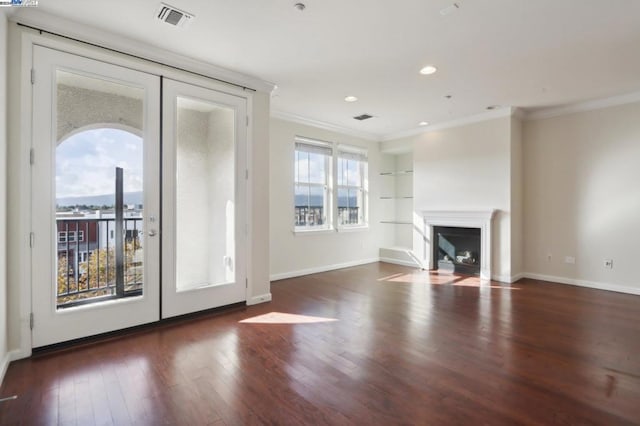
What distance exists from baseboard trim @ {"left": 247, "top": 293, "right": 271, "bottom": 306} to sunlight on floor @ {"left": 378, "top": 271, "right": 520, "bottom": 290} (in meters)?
2.07

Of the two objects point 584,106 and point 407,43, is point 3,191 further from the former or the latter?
point 584,106

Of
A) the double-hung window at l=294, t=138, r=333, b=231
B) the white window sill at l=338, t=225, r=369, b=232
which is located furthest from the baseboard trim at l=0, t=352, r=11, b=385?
the white window sill at l=338, t=225, r=369, b=232

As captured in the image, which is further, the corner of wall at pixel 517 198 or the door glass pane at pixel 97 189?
the corner of wall at pixel 517 198

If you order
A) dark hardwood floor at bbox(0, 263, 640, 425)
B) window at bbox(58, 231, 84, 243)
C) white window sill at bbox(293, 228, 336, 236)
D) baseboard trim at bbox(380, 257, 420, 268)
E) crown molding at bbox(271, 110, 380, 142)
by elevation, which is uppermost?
crown molding at bbox(271, 110, 380, 142)

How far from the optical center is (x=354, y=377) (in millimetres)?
2275

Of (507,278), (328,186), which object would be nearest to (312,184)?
(328,186)

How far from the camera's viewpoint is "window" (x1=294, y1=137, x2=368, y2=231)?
5801 mm

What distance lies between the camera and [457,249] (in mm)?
5867

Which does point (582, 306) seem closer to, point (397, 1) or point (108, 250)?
point (397, 1)

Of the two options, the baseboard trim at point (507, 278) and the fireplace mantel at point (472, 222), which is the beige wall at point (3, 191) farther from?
the baseboard trim at point (507, 278)

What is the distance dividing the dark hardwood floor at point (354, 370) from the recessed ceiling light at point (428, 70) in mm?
2766

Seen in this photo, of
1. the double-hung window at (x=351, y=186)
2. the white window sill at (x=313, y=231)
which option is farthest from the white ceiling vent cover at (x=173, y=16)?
the double-hung window at (x=351, y=186)

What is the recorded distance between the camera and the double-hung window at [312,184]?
5.76 m

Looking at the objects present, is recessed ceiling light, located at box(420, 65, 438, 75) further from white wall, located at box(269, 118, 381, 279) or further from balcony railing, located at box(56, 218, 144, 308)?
balcony railing, located at box(56, 218, 144, 308)
